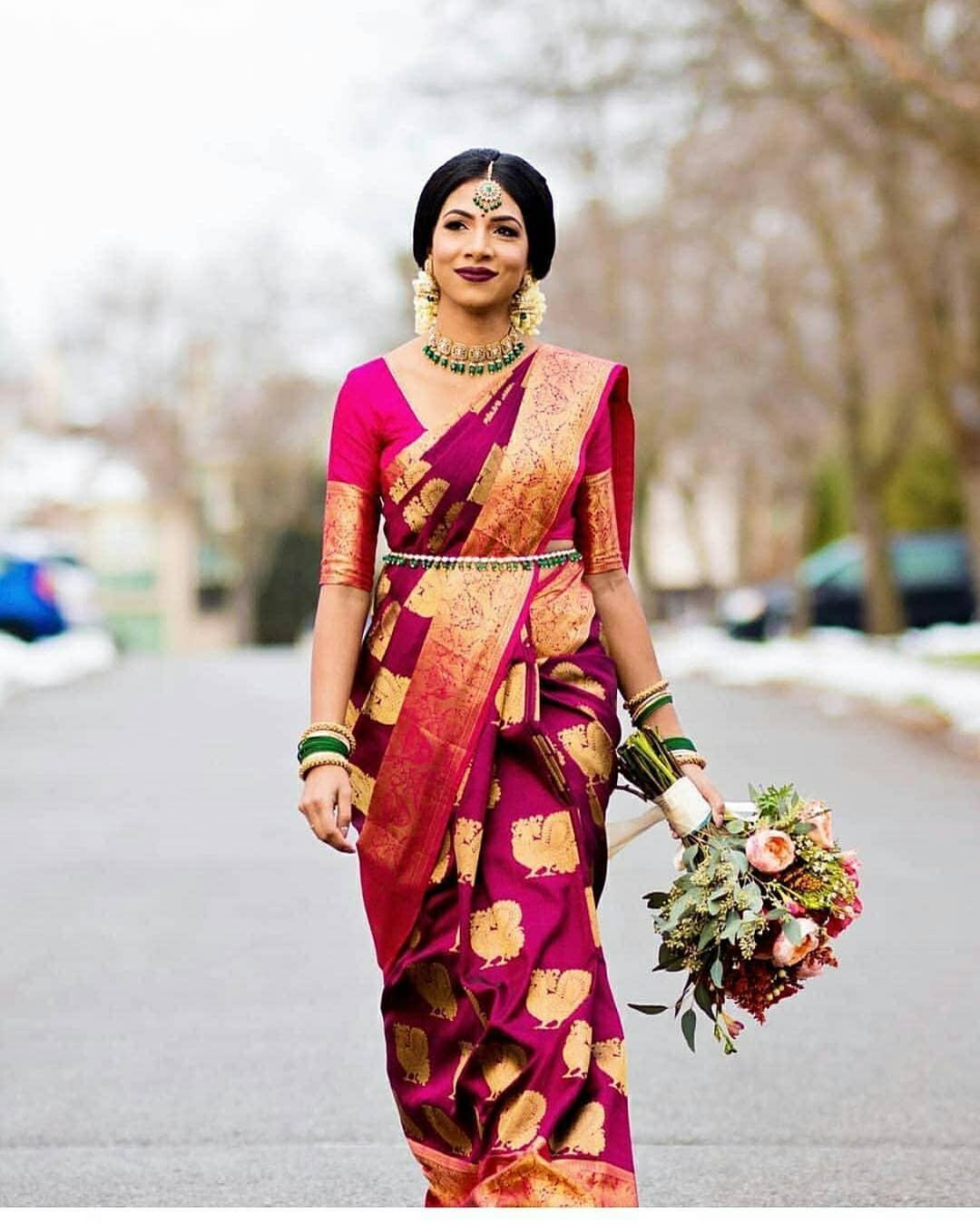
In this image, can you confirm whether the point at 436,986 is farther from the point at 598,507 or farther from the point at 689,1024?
the point at 598,507

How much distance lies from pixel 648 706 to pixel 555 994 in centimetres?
57

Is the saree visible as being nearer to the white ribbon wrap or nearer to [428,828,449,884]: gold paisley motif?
[428,828,449,884]: gold paisley motif

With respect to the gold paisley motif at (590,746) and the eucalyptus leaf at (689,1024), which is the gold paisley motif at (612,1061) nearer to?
the eucalyptus leaf at (689,1024)

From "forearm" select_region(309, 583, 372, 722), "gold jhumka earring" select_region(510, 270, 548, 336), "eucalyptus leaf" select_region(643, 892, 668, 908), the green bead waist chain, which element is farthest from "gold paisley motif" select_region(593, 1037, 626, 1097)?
"gold jhumka earring" select_region(510, 270, 548, 336)

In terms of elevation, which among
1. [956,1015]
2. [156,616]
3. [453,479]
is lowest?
[156,616]

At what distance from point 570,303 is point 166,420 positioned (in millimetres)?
25738

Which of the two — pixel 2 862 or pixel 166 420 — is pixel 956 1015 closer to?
pixel 2 862

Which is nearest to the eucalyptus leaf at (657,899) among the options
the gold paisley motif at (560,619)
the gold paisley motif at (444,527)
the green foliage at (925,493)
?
the gold paisley motif at (560,619)

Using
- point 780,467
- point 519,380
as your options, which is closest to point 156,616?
point 780,467

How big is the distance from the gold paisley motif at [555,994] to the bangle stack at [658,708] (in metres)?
0.45

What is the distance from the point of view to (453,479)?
391 centimetres

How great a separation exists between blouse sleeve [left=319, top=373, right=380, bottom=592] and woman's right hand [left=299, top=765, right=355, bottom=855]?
35 cm

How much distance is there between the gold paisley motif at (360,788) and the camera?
4.02m

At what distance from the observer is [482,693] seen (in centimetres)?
392
